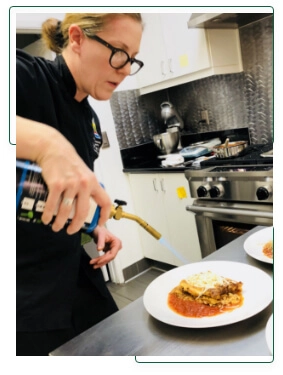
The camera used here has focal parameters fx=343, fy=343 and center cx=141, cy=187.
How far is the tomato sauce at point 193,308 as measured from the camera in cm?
48

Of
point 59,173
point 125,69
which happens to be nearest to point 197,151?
point 125,69

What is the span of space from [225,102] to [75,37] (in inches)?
59.3

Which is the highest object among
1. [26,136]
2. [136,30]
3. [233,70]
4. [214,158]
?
[233,70]

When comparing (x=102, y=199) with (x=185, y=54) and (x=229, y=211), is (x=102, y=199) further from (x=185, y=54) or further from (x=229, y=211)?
(x=185, y=54)

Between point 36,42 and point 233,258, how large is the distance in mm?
545

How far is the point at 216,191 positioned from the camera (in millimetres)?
1437

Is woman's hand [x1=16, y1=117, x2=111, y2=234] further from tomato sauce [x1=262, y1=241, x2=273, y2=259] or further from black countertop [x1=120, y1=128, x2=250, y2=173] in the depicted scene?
black countertop [x1=120, y1=128, x2=250, y2=173]

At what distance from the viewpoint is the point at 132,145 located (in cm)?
163

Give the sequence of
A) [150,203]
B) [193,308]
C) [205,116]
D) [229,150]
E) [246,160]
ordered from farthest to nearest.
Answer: [205,116] < [150,203] < [229,150] < [246,160] < [193,308]

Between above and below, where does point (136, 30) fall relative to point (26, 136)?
above

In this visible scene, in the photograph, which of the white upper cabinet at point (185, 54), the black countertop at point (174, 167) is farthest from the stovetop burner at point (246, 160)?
the white upper cabinet at point (185, 54)

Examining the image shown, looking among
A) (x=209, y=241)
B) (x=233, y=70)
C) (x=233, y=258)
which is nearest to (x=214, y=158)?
(x=209, y=241)

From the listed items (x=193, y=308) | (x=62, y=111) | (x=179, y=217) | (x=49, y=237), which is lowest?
(x=179, y=217)
